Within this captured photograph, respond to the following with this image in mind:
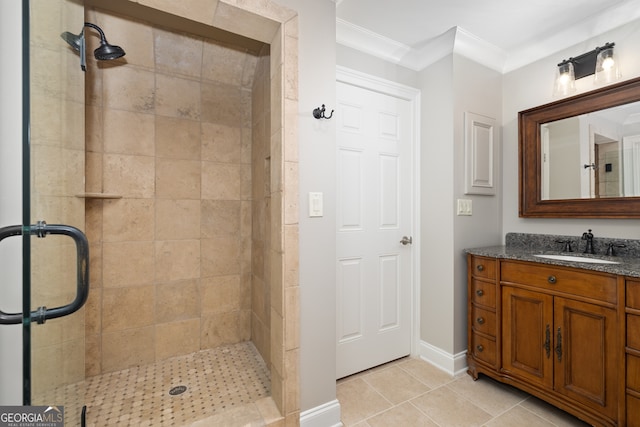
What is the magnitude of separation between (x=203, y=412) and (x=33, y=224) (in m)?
1.33

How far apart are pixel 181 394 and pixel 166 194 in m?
1.37

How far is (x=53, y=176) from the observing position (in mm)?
883

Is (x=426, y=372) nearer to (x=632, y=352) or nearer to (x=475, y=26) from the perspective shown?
(x=632, y=352)

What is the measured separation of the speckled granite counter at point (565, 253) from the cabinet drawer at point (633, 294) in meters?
0.05

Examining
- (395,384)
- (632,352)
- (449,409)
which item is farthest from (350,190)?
(632,352)

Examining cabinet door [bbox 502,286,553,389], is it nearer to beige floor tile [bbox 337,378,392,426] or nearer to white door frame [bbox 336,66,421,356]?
white door frame [bbox 336,66,421,356]

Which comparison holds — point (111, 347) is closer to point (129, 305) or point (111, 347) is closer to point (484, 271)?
point (129, 305)

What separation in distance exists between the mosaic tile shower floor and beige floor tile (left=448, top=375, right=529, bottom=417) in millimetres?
1295

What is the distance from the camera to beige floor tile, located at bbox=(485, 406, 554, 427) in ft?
4.83

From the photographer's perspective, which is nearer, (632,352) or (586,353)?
(632,352)

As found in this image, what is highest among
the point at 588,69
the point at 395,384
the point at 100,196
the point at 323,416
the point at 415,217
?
the point at 588,69

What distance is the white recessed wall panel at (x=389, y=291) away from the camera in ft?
6.83

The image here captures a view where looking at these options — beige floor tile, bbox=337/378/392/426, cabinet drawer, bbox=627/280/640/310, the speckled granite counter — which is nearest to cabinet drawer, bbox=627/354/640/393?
cabinet drawer, bbox=627/280/640/310

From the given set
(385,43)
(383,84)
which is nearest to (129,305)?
(383,84)
